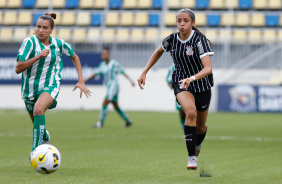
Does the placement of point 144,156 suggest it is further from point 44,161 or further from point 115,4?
point 115,4

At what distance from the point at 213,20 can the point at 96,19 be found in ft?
19.8

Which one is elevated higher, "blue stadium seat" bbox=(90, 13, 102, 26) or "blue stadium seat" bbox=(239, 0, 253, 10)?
"blue stadium seat" bbox=(239, 0, 253, 10)

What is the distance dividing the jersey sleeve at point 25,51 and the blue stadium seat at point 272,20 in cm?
2276

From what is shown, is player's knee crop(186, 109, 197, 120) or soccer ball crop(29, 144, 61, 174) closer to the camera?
soccer ball crop(29, 144, 61, 174)

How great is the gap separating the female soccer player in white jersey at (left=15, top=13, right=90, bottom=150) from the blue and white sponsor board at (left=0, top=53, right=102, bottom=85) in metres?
18.3

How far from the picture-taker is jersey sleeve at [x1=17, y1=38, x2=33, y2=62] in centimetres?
738

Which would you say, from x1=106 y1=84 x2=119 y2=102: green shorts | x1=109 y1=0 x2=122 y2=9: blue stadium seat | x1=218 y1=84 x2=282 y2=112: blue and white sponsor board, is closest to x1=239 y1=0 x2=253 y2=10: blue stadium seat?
x1=218 y1=84 x2=282 y2=112: blue and white sponsor board

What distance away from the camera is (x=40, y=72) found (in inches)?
300

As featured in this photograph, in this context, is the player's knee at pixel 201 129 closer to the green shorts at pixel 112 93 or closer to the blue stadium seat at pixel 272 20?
the green shorts at pixel 112 93

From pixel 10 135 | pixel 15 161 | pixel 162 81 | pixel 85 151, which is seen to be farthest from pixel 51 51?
pixel 162 81

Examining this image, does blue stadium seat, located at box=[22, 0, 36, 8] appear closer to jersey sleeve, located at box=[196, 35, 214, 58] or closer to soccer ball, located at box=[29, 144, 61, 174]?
jersey sleeve, located at box=[196, 35, 214, 58]

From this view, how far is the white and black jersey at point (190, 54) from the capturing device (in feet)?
23.2

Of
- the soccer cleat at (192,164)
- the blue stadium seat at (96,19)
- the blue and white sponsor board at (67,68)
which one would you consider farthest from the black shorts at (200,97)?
the blue stadium seat at (96,19)

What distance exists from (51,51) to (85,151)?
2797mm
